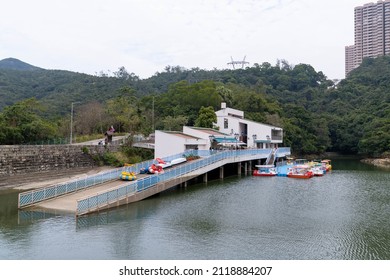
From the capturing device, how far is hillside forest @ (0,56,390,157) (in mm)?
51969

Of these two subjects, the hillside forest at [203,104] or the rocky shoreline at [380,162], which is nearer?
the hillside forest at [203,104]

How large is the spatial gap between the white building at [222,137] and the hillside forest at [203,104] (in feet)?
10.8

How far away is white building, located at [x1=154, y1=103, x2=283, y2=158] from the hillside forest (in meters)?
3.28

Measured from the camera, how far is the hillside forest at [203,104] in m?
52.0

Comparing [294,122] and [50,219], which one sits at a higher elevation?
[294,122]

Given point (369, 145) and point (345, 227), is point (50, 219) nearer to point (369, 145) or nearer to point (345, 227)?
point (345, 227)

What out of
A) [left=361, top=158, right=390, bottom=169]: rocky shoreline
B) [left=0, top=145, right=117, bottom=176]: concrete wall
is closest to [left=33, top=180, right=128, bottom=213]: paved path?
[left=0, top=145, right=117, bottom=176]: concrete wall

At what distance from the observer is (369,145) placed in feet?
209

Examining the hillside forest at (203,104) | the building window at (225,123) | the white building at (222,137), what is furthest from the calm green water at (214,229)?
the building window at (225,123)

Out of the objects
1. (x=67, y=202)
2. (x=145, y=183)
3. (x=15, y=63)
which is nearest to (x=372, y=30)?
(x=15, y=63)

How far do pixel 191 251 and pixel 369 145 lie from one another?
2291 inches

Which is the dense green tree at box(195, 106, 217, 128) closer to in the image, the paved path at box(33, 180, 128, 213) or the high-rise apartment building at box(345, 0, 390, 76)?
the paved path at box(33, 180, 128, 213)

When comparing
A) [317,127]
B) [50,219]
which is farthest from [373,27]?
[50,219]

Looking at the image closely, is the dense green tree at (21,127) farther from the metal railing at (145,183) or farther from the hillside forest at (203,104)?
the metal railing at (145,183)
